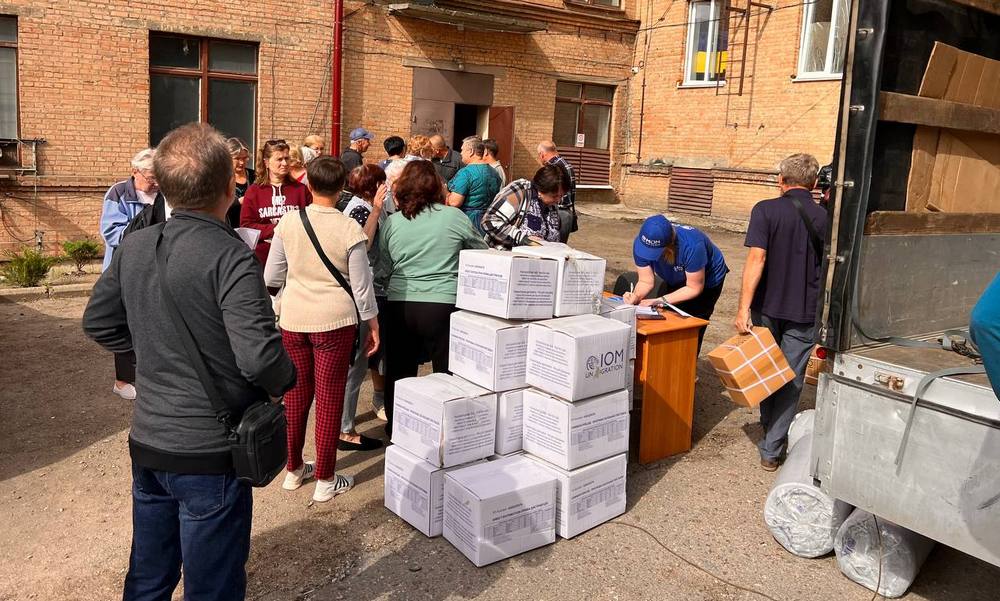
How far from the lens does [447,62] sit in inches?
627

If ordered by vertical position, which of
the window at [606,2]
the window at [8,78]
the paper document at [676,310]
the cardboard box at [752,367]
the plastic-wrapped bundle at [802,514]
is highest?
the window at [606,2]

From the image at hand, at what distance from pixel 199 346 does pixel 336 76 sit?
1256cm

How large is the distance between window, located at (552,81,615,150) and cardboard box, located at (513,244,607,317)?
14.1 metres

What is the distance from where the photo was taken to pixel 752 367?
4492 mm

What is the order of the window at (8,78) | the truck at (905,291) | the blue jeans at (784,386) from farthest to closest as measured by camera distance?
the window at (8,78) → the blue jeans at (784,386) → the truck at (905,291)

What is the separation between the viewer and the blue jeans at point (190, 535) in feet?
8.14

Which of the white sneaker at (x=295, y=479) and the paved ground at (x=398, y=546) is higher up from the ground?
the white sneaker at (x=295, y=479)

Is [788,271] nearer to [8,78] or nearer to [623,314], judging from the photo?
[623,314]

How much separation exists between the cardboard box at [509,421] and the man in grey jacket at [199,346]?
1801 millimetres

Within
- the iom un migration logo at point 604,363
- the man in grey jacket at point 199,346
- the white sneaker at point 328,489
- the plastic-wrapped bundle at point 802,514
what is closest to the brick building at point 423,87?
the white sneaker at point 328,489

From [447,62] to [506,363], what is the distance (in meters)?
12.8

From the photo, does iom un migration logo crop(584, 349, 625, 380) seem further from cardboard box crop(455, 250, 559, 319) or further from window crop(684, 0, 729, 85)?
window crop(684, 0, 729, 85)

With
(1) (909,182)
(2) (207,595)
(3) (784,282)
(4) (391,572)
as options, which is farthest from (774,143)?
(2) (207,595)

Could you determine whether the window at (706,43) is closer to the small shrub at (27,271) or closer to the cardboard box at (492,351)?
the small shrub at (27,271)
